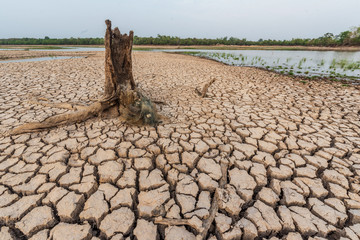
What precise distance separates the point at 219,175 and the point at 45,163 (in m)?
1.85

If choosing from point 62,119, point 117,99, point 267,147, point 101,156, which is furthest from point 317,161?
point 62,119

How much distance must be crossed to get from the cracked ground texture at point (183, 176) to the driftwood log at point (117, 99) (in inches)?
5.7

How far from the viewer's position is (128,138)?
228cm

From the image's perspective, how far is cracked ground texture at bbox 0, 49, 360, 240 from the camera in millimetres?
1291

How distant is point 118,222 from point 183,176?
2.30 feet

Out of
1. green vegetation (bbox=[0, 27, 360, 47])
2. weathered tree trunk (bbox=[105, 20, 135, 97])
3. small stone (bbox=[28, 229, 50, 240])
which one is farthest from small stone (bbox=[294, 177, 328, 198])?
green vegetation (bbox=[0, 27, 360, 47])

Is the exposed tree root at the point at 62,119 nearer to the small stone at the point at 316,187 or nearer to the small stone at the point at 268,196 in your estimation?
the small stone at the point at 268,196

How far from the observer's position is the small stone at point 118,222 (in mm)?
1240

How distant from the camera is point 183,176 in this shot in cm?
174

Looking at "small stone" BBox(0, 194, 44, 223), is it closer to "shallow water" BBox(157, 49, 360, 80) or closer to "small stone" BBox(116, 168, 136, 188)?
"small stone" BBox(116, 168, 136, 188)

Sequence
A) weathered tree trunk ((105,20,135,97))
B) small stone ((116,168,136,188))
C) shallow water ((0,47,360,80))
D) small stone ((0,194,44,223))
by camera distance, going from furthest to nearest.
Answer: shallow water ((0,47,360,80)), weathered tree trunk ((105,20,135,97)), small stone ((116,168,136,188)), small stone ((0,194,44,223))

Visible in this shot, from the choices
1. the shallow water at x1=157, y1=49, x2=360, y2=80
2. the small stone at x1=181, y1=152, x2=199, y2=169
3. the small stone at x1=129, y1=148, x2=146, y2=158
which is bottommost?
the small stone at x1=181, y1=152, x2=199, y2=169

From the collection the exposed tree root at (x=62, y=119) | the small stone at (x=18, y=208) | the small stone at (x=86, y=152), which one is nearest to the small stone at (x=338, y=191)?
the small stone at (x=86, y=152)

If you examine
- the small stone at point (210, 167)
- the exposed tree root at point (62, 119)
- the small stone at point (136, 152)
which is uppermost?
the exposed tree root at point (62, 119)
